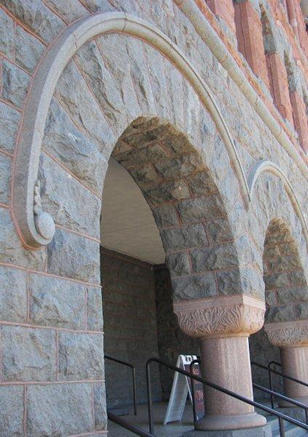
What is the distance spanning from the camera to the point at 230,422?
196 inches

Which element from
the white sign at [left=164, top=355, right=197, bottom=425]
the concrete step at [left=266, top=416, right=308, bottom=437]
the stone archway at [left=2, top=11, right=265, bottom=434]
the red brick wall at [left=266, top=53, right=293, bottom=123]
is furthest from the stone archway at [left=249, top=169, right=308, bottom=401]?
the stone archway at [left=2, top=11, right=265, bottom=434]

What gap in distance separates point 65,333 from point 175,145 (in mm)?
2433

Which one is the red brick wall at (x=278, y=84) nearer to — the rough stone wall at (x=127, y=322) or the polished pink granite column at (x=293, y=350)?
the polished pink granite column at (x=293, y=350)

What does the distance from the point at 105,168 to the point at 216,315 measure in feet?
8.01

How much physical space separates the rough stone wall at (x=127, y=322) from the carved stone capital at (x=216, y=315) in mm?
5006

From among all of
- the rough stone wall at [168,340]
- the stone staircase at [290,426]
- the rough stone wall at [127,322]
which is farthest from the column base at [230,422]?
the rough stone wall at [168,340]

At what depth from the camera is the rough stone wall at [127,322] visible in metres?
10.3

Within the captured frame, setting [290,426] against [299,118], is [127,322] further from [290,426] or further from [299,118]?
[299,118]

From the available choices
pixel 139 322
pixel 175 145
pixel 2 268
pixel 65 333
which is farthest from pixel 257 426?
pixel 139 322

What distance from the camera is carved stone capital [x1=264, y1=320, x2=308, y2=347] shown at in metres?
8.12

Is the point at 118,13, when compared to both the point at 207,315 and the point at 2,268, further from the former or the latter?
the point at 207,315

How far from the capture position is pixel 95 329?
2.83 m

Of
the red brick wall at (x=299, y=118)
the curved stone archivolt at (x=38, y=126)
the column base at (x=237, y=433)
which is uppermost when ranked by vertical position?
the red brick wall at (x=299, y=118)

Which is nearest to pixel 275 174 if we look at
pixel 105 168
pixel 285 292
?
pixel 285 292
